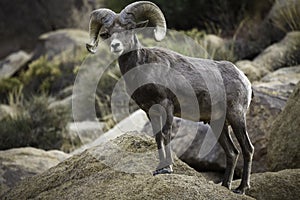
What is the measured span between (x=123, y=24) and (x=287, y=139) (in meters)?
3.06

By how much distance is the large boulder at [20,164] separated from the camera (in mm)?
8039

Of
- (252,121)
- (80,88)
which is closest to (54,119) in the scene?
(80,88)

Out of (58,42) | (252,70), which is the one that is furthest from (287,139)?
(58,42)

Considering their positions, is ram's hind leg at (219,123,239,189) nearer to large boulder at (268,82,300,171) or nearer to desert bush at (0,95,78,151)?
large boulder at (268,82,300,171)

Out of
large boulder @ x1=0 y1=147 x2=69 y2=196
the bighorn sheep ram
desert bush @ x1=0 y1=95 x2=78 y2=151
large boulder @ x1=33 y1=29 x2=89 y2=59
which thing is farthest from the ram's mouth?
large boulder @ x1=33 y1=29 x2=89 y2=59

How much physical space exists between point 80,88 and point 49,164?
6367 mm

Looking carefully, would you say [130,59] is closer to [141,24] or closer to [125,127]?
[141,24]

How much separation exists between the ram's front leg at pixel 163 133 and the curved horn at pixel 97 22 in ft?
2.89

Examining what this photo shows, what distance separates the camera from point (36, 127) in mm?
12891

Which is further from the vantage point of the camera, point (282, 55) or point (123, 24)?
point (282, 55)

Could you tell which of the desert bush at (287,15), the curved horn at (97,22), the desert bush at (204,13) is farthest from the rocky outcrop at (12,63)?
the curved horn at (97,22)

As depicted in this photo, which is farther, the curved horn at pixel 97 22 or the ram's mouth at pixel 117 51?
the curved horn at pixel 97 22

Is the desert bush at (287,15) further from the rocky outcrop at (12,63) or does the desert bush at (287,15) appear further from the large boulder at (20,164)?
the rocky outcrop at (12,63)

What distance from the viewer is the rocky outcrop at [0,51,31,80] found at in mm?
19016
